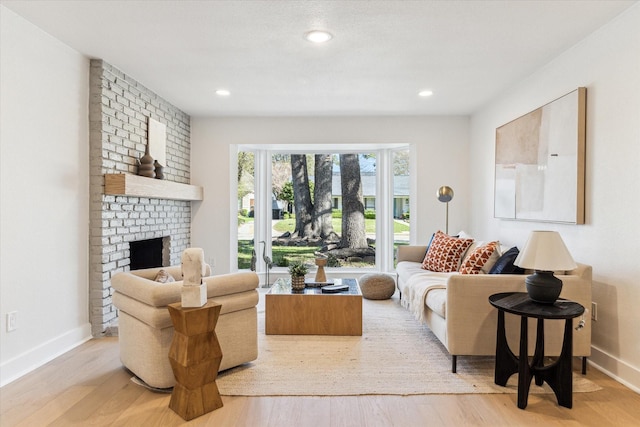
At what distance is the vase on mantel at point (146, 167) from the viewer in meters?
3.87

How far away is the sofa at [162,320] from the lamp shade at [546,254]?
174 centimetres

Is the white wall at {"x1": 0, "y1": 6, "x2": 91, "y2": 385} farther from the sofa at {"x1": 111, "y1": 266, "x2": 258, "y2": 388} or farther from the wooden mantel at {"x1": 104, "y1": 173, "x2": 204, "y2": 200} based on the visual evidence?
the sofa at {"x1": 111, "y1": 266, "x2": 258, "y2": 388}

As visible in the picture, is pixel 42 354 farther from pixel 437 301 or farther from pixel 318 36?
pixel 318 36

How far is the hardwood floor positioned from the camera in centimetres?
208

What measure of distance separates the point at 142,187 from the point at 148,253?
3.26ft

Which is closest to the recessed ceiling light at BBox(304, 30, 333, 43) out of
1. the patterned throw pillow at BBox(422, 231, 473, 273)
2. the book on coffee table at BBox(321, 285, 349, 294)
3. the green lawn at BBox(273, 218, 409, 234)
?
the book on coffee table at BBox(321, 285, 349, 294)

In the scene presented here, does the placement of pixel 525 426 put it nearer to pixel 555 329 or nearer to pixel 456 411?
pixel 456 411

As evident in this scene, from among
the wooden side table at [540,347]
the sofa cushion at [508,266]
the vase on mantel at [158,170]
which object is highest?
the vase on mantel at [158,170]

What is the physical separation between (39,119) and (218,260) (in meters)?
2.91

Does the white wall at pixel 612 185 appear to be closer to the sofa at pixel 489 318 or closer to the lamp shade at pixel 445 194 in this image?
the sofa at pixel 489 318

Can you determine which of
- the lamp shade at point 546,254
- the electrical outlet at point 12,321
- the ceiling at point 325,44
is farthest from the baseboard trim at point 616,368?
the electrical outlet at point 12,321

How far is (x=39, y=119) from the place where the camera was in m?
2.84

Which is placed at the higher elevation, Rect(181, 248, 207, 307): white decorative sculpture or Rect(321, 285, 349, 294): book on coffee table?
Rect(181, 248, 207, 307): white decorative sculpture

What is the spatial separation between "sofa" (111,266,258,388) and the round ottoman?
2211mm
